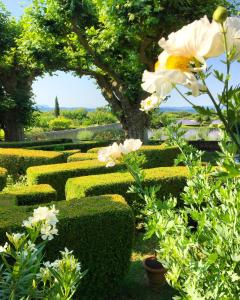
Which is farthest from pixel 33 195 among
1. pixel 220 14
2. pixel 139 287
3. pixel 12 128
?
pixel 12 128

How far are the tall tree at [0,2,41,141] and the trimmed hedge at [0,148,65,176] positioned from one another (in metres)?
11.5

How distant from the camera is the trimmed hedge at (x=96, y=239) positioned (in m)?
4.45

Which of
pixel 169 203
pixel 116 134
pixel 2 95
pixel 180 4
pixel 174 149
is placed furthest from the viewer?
pixel 116 134

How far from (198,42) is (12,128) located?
79.5 ft

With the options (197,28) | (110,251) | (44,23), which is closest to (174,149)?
(110,251)

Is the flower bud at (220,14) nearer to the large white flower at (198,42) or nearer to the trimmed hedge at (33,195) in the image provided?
the large white flower at (198,42)

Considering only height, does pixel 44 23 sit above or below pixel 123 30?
above

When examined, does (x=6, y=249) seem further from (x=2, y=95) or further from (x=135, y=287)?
(x=2, y=95)

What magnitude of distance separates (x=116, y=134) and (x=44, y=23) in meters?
13.8

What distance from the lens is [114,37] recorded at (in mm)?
14750

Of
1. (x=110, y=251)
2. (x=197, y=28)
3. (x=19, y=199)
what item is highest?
(x=197, y=28)

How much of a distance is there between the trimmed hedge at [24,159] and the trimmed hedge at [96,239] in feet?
20.8

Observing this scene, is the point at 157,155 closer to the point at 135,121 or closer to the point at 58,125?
the point at 135,121

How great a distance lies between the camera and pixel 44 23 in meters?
16.5
